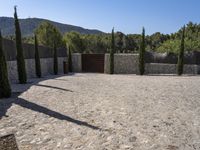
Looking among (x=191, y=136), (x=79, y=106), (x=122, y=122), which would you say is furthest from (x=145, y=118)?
(x=79, y=106)

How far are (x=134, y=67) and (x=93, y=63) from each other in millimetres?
5638

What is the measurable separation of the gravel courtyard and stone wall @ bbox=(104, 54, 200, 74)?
14.0 meters

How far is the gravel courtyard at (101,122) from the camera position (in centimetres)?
583

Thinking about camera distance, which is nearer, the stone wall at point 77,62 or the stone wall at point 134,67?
the stone wall at point 134,67

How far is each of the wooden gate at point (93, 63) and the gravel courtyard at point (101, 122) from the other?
19392mm

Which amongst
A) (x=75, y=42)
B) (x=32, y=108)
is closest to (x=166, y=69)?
(x=32, y=108)

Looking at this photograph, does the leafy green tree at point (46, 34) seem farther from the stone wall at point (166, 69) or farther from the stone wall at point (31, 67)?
the stone wall at point (166, 69)

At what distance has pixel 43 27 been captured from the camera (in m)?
40.6

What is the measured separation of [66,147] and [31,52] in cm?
1794

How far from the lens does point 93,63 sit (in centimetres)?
3158

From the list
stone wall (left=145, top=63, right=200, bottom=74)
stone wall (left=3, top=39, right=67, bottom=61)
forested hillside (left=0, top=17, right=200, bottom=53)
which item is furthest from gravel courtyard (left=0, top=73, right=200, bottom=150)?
forested hillside (left=0, top=17, right=200, bottom=53)

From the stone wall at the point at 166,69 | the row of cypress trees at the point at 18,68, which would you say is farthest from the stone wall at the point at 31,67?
the stone wall at the point at 166,69

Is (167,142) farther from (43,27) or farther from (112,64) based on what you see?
(43,27)

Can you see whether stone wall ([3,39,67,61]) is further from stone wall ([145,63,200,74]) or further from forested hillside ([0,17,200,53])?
forested hillside ([0,17,200,53])
